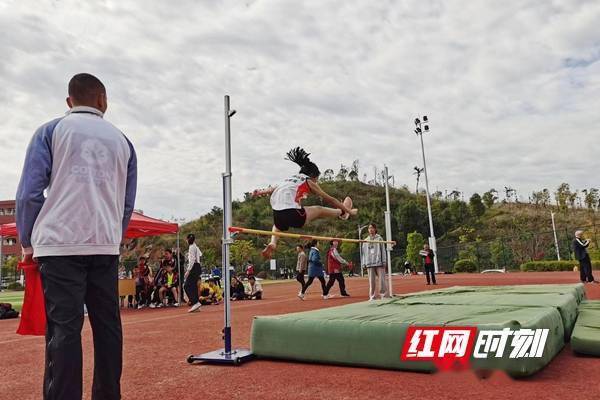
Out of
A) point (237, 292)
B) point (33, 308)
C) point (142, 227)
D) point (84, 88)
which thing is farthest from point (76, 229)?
point (237, 292)

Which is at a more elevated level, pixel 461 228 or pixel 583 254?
pixel 461 228

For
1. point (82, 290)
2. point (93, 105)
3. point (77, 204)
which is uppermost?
point (93, 105)

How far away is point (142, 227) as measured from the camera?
10.9 metres

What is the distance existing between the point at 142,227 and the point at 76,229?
9222 mm

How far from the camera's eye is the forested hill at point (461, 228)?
103 feet

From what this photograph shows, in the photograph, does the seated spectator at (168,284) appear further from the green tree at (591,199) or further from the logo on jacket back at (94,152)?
the green tree at (591,199)

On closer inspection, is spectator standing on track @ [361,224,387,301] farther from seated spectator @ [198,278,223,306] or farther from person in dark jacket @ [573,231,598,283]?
person in dark jacket @ [573,231,598,283]

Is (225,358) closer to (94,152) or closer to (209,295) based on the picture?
(94,152)

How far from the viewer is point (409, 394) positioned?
2.69 metres

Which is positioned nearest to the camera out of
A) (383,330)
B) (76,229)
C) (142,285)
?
(76,229)

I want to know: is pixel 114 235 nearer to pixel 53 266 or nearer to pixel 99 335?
pixel 53 266

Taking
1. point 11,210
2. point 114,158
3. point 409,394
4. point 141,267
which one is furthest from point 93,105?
point 11,210

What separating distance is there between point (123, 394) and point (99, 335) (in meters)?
0.92

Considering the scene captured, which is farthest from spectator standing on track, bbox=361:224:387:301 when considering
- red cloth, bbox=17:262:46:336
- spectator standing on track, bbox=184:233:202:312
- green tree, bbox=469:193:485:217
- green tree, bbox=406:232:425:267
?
green tree, bbox=469:193:485:217
